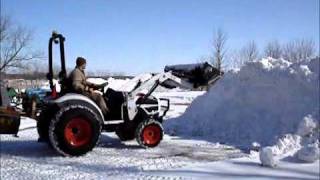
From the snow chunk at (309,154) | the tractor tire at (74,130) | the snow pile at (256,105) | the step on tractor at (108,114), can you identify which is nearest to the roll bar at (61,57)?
the step on tractor at (108,114)

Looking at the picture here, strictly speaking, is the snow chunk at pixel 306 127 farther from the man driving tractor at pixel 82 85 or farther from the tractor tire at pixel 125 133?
the man driving tractor at pixel 82 85

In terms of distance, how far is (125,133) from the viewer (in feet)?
35.2

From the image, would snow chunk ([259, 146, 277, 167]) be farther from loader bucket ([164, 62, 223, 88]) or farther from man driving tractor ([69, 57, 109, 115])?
man driving tractor ([69, 57, 109, 115])

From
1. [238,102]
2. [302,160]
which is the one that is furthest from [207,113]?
[302,160]

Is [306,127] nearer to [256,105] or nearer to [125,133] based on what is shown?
[256,105]

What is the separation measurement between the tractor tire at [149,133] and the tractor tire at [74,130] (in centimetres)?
95

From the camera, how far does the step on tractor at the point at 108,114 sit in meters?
8.94

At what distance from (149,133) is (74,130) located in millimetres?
1667

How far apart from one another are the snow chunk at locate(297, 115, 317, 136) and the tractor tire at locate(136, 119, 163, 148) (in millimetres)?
2786

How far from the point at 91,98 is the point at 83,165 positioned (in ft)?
5.68

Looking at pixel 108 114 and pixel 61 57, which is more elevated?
pixel 61 57

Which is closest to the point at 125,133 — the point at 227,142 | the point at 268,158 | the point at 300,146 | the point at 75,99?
the point at 75,99

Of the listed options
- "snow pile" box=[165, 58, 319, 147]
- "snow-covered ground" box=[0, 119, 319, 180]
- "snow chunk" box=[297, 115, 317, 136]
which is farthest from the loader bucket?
"snow chunk" box=[297, 115, 317, 136]

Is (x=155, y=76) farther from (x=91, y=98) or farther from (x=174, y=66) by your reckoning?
(x=91, y=98)
